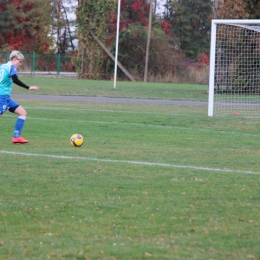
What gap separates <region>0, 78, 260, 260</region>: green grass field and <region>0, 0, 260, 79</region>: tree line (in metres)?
38.4

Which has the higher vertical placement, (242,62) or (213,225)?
(242,62)

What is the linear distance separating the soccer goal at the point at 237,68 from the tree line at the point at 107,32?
80.0ft

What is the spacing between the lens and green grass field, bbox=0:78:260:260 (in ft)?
18.4

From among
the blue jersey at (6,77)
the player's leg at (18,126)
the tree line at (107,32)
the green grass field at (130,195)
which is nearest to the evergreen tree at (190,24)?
the tree line at (107,32)

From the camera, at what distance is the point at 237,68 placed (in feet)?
82.0

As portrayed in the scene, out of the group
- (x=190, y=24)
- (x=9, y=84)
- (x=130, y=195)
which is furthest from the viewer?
(x=190, y=24)

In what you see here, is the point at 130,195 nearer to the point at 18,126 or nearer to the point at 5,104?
the point at 18,126

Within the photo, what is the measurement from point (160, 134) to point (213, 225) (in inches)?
309

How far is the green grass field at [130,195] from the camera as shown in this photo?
559cm

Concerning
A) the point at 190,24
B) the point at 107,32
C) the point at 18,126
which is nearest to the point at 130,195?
the point at 18,126

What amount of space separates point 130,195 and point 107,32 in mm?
54363

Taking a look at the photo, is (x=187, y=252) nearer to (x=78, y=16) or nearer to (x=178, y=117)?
(x=178, y=117)

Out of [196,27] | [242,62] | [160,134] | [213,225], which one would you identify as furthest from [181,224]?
[196,27]

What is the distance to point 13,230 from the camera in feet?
19.8
